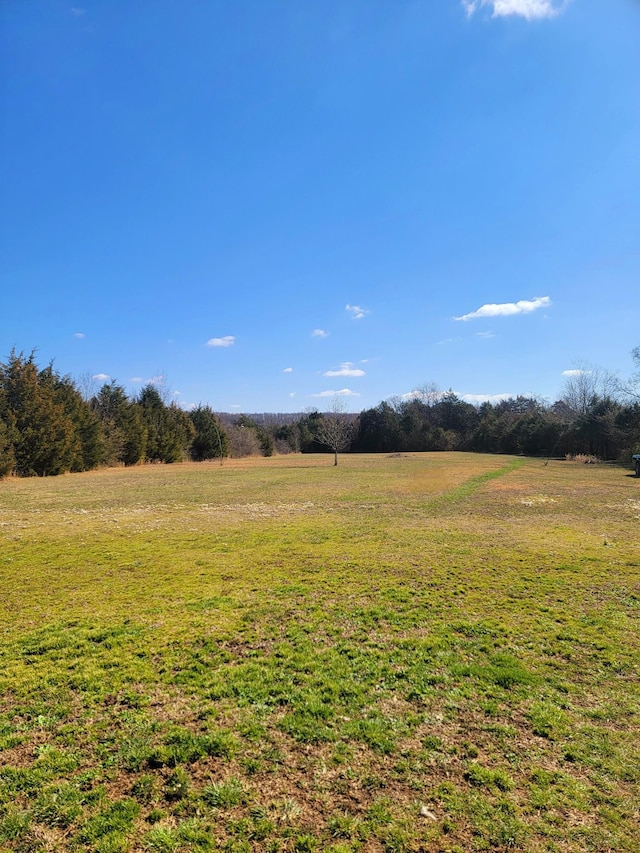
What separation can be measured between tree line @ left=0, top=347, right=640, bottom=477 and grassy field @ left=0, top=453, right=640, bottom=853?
2765 cm

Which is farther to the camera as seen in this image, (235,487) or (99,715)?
(235,487)

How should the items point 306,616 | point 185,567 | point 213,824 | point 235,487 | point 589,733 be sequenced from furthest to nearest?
1. point 235,487
2. point 185,567
3. point 306,616
4. point 589,733
5. point 213,824

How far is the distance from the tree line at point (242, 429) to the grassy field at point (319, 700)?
27.6 m

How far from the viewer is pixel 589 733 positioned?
11.5 feet

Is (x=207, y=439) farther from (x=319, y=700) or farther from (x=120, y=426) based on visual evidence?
(x=319, y=700)

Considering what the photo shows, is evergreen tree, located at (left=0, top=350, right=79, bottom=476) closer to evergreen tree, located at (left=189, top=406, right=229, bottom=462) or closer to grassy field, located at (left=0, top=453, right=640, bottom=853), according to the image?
evergreen tree, located at (left=189, top=406, right=229, bottom=462)

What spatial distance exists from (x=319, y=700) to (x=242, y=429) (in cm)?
6376

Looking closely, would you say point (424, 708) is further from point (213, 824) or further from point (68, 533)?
point (68, 533)

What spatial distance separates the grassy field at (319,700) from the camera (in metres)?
2.64

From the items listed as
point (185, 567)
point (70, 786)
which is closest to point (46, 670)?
point (70, 786)

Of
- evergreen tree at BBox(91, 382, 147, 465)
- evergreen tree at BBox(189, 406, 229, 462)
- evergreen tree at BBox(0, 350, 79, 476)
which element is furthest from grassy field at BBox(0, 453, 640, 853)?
evergreen tree at BBox(189, 406, 229, 462)

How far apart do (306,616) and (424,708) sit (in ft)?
8.13

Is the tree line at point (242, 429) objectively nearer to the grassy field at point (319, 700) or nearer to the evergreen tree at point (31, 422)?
the evergreen tree at point (31, 422)

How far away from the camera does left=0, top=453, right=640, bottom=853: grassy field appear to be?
8.67 feet
